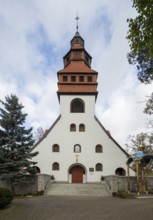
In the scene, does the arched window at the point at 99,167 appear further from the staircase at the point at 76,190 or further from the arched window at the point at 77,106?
the arched window at the point at 77,106

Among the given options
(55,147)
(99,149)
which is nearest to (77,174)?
(99,149)

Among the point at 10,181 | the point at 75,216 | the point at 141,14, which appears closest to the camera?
the point at 141,14

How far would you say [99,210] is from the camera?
11.8 metres

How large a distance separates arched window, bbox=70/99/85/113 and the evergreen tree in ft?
33.9

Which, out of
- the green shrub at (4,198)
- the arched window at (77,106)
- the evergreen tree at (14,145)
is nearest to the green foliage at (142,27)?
the green shrub at (4,198)

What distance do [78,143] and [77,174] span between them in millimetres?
3510

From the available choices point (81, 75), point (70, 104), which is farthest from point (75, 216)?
point (81, 75)

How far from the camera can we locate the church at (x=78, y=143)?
1109 inches

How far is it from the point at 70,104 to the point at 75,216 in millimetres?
21183

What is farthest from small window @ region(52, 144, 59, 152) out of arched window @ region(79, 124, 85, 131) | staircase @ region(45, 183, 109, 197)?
staircase @ region(45, 183, 109, 197)

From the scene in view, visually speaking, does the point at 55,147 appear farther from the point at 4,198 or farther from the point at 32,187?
the point at 4,198

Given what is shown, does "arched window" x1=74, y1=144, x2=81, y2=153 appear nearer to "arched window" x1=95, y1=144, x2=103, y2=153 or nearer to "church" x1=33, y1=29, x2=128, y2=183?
"church" x1=33, y1=29, x2=128, y2=183

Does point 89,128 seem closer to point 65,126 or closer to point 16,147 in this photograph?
point 65,126

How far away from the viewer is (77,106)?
3125 centimetres
